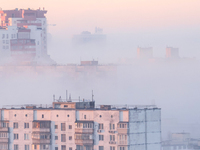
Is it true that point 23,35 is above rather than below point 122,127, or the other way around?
above

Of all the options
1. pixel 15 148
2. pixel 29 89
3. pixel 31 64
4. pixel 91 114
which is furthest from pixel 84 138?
pixel 29 89

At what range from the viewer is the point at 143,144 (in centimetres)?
4172

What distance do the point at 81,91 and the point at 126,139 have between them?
215 ft

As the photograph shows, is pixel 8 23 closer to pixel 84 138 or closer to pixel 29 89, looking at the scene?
pixel 29 89

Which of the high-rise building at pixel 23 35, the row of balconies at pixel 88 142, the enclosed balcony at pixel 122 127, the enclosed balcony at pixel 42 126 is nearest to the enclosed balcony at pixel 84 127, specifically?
the row of balconies at pixel 88 142

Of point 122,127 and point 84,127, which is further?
point 84,127

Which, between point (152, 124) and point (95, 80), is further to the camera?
point (95, 80)

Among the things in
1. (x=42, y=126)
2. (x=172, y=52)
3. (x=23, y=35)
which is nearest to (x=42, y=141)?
(x=42, y=126)

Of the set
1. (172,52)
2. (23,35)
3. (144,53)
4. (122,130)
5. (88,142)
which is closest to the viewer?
(122,130)

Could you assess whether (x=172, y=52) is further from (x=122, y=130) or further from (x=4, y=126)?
(x=122, y=130)

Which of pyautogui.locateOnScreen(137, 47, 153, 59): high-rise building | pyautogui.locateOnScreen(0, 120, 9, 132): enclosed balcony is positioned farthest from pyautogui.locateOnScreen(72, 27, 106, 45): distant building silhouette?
pyautogui.locateOnScreen(0, 120, 9, 132): enclosed balcony

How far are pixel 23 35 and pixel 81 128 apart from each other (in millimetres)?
62413

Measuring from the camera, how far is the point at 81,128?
4216 cm

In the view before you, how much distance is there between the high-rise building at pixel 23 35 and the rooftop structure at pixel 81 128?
58.6 metres
